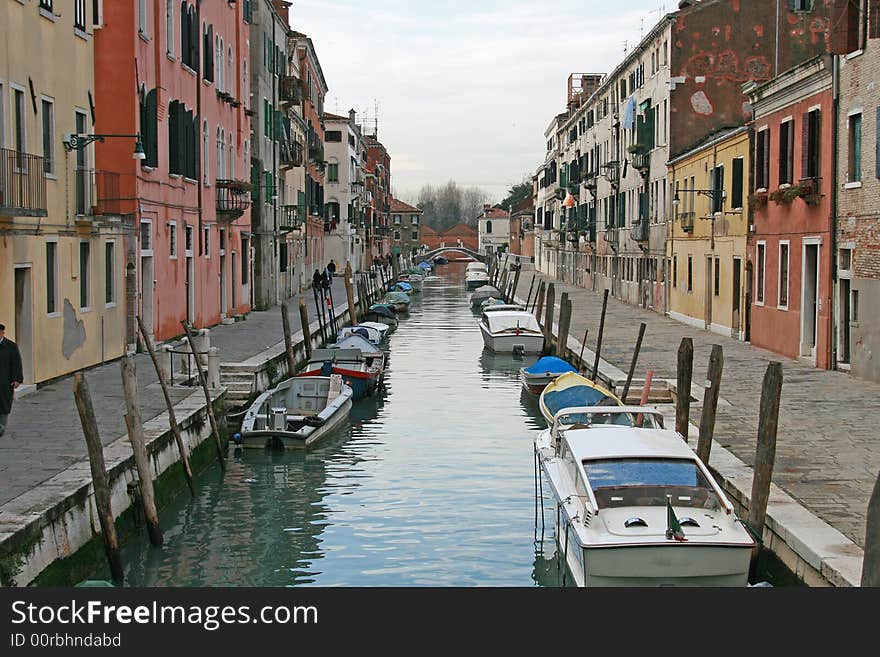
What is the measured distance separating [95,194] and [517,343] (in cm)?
1541

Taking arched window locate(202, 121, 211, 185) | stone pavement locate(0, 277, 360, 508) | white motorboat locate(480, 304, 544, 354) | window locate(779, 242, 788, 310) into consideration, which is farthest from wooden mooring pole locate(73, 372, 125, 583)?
white motorboat locate(480, 304, 544, 354)

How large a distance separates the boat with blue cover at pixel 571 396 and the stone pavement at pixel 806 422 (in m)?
1.44

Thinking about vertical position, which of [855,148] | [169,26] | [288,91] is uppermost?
[288,91]

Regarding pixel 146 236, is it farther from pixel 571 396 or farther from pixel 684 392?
pixel 684 392

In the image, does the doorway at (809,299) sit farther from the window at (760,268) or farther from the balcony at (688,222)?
Answer: the balcony at (688,222)

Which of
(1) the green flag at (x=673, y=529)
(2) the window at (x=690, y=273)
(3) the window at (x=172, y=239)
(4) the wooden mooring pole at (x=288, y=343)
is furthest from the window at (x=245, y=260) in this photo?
(1) the green flag at (x=673, y=529)

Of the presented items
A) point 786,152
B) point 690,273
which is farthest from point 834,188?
point 690,273

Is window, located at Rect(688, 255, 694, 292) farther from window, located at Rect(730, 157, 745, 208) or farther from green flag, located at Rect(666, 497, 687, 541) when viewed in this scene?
green flag, located at Rect(666, 497, 687, 541)

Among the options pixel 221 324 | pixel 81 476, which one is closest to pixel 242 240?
pixel 221 324

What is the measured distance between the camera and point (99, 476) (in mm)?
11141

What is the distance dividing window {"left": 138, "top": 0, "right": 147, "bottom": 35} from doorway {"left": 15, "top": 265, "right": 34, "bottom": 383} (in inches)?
277

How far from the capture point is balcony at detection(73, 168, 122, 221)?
67.4 feet
